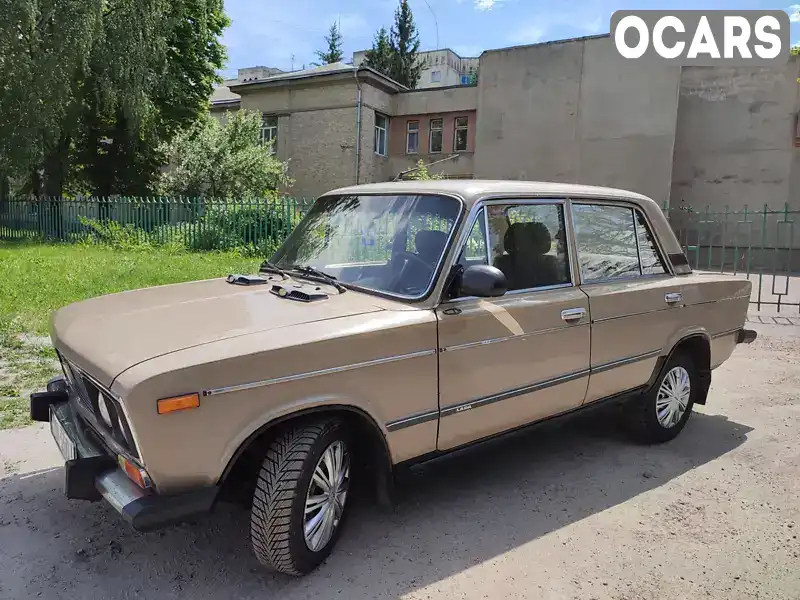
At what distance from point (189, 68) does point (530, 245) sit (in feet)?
82.9

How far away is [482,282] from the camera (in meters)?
3.15

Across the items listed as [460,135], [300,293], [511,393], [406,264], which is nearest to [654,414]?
[511,393]

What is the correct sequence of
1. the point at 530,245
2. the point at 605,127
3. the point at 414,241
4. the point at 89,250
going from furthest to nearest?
1. the point at 605,127
2. the point at 89,250
3. the point at 530,245
4. the point at 414,241

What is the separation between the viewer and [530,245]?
3.89 m

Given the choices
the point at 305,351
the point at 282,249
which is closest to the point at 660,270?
the point at 282,249

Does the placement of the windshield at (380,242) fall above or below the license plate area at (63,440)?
above

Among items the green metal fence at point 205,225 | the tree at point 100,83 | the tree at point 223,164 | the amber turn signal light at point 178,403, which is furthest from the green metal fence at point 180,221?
the amber turn signal light at point 178,403

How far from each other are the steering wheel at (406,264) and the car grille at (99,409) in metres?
1.49

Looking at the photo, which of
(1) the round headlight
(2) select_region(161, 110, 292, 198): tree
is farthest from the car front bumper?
(2) select_region(161, 110, 292, 198): tree

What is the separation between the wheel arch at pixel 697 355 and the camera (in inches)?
180

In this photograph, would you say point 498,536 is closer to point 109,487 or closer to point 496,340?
point 496,340

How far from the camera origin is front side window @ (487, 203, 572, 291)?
3707mm

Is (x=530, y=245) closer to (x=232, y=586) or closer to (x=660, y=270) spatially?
(x=660, y=270)

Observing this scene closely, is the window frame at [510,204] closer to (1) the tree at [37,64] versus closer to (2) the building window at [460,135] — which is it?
(1) the tree at [37,64]
